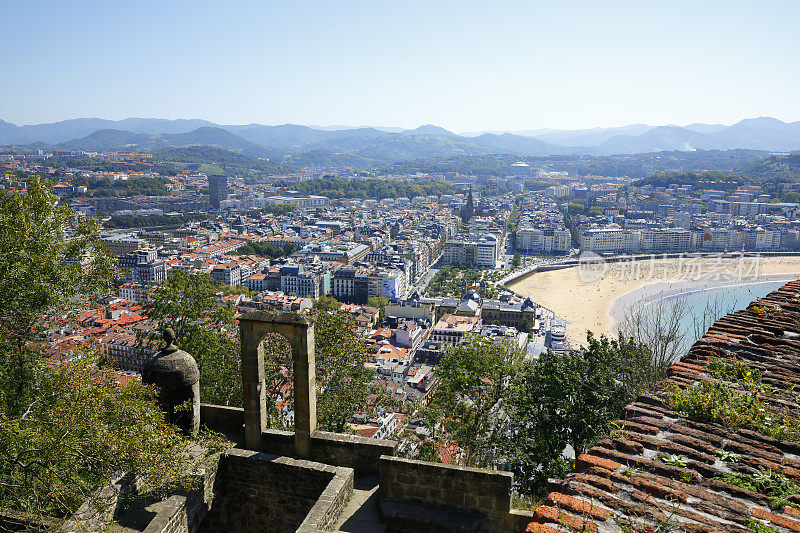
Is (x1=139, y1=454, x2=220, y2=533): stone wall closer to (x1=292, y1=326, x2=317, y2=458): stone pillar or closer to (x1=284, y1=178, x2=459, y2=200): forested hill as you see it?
(x1=292, y1=326, x2=317, y2=458): stone pillar

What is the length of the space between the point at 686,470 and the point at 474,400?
973cm

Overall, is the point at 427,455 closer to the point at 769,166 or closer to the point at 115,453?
the point at 115,453

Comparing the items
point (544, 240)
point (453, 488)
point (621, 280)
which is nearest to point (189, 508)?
point (453, 488)

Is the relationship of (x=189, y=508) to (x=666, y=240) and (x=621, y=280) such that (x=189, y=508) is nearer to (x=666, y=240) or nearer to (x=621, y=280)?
(x=621, y=280)

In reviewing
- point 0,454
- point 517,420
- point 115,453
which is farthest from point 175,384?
point 517,420

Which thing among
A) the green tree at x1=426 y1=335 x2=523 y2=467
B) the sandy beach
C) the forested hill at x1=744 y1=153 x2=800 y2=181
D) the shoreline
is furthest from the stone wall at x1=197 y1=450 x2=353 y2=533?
the forested hill at x1=744 y1=153 x2=800 y2=181

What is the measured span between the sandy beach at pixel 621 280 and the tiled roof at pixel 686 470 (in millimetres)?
50703

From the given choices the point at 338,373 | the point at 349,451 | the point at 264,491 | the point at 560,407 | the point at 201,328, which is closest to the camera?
the point at 264,491

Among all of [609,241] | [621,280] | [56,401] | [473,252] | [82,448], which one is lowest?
[621,280]

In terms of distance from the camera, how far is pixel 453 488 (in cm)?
704

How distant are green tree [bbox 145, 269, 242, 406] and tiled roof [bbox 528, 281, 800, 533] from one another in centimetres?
1000

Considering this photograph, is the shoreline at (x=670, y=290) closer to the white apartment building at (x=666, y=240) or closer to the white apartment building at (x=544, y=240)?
the white apartment building at (x=666, y=240)

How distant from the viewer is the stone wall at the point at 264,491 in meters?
7.52

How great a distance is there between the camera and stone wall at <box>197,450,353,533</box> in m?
7.52
